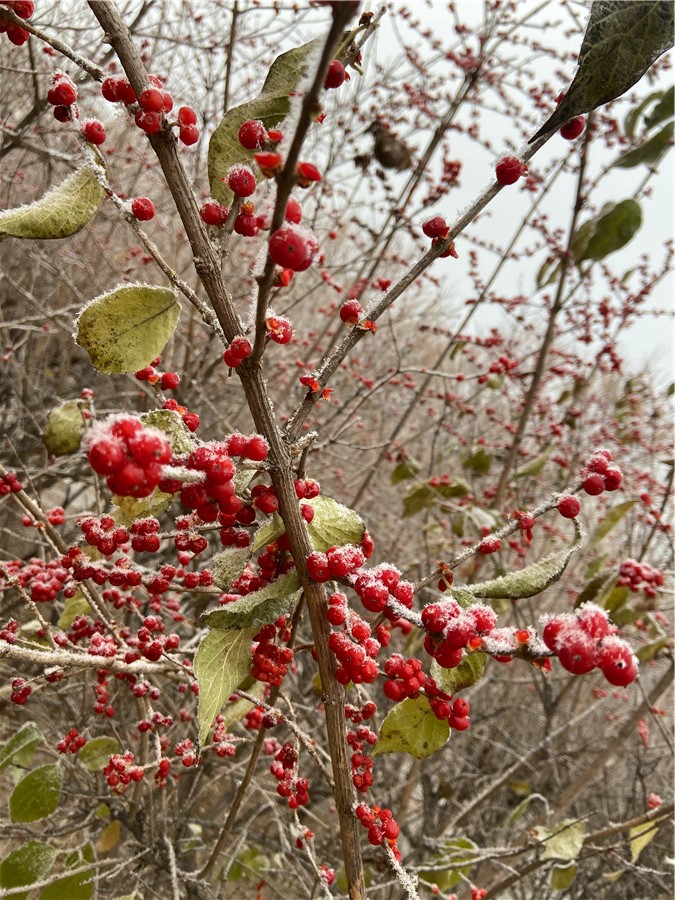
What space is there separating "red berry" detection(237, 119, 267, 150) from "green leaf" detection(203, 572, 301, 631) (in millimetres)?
498

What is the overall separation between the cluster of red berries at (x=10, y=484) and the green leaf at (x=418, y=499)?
1.96 m

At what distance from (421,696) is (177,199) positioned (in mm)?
705

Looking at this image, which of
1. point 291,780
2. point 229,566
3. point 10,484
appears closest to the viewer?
point 229,566

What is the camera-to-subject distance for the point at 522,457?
4152 mm

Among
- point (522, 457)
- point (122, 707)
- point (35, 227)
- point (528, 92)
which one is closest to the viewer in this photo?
point (35, 227)

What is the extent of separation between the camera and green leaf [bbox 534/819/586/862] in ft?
6.50

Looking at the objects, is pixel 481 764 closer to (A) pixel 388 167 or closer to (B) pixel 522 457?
(B) pixel 522 457

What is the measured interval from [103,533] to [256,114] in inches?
22.5

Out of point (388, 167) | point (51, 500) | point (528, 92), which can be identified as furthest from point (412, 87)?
point (51, 500)

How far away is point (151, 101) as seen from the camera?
24.5 inches

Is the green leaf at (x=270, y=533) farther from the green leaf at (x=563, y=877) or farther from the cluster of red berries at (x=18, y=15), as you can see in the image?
the green leaf at (x=563, y=877)

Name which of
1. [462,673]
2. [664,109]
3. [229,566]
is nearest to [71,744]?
[229,566]

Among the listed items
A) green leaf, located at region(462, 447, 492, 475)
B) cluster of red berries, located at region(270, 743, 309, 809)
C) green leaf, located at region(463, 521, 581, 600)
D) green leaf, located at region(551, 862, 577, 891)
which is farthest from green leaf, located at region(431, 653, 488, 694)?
green leaf, located at region(462, 447, 492, 475)

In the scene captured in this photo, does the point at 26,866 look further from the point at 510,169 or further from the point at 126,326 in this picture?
the point at 510,169
